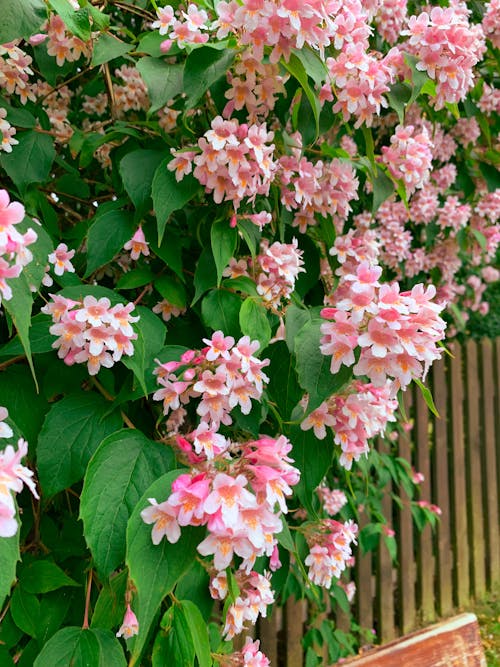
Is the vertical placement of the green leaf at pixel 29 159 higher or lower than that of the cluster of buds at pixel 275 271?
higher

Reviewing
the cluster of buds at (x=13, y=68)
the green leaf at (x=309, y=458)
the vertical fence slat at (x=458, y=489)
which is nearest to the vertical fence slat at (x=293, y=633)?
the vertical fence slat at (x=458, y=489)

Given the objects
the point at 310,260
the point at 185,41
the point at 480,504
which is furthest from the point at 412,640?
the point at 480,504

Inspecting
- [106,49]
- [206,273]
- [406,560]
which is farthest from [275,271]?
[406,560]

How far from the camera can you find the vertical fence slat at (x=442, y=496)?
375 cm

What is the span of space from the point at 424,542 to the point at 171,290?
2.90 m

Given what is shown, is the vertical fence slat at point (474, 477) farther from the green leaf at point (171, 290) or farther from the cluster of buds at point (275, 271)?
the green leaf at point (171, 290)

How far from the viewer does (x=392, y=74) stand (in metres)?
1.27

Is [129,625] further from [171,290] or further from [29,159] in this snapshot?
[29,159]

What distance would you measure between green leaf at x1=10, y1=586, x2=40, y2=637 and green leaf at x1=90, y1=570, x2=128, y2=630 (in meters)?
0.14

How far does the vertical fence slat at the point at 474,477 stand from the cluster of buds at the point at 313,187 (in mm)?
2723

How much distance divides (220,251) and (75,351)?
292 millimetres

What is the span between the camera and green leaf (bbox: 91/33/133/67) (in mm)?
1173

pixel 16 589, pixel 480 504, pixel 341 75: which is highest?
pixel 341 75

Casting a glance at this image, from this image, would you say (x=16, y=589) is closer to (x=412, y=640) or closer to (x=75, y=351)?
(x=75, y=351)
